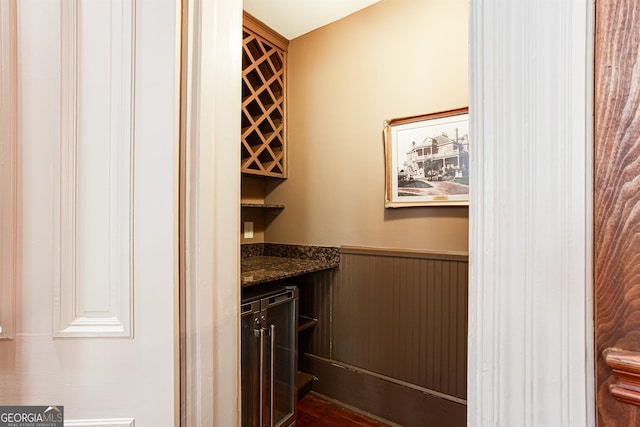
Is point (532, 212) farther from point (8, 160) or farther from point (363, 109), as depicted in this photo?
point (363, 109)

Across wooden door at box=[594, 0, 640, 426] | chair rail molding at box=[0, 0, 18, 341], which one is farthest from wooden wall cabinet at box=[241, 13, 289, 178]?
wooden door at box=[594, 0, 640, 426]

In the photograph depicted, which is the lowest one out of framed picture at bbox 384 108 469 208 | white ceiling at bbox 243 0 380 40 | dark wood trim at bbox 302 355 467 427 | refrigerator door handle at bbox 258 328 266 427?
dark wood trim at bbox 302 355 467 427

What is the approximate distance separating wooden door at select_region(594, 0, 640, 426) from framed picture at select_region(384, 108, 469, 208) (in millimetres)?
1254

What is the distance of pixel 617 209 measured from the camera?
0.34 metres

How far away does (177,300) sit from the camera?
2.32ft

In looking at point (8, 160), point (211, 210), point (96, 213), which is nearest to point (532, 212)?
point (211, 210)

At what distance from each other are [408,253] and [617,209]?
1382 millimetres

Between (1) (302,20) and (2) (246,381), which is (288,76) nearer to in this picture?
(1) (302,20)

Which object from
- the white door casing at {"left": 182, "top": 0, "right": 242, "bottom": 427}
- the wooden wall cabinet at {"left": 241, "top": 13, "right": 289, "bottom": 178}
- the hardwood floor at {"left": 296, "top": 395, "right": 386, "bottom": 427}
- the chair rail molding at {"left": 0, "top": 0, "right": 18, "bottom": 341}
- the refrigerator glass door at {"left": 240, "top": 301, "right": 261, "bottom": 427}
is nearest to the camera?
the chair rail molding at {"left": 0, "top": 0, "right": 18, "bottom": 341}

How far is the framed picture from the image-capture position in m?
1.55

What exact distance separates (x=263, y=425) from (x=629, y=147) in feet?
5.53

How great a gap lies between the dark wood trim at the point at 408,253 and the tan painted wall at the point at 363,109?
3cm

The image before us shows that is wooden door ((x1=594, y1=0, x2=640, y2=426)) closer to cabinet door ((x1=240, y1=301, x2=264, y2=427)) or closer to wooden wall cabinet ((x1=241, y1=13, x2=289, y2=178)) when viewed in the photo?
cabinet door ((x1=240, y1=301, x2=264, y2=427))

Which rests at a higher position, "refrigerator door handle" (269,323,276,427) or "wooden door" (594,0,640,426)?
"wooden door" (594,0,640,426)
